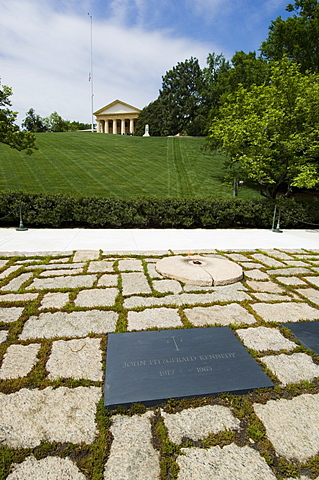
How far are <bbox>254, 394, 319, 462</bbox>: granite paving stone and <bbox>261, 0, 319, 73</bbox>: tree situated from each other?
19750 millimetres

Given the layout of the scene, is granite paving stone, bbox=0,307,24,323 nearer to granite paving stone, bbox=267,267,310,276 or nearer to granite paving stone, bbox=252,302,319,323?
granite paving stone, bbox=252,302,319,323

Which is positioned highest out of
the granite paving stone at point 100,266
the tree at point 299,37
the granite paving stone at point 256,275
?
the tree at point 299,37

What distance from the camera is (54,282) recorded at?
14.1 ft

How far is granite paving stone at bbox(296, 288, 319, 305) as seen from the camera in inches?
155

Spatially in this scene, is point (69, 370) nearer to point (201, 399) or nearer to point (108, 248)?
point (201, 399)

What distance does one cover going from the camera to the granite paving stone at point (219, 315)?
3225 mm

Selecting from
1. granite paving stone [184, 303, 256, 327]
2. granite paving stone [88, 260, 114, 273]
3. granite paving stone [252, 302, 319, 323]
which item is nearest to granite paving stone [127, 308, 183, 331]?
granite paving stone [184, 303, 256, 327]

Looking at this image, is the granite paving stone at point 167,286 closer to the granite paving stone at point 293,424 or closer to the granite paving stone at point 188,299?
the granite paving stone at point 188,299

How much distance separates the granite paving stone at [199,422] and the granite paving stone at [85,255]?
384 cm

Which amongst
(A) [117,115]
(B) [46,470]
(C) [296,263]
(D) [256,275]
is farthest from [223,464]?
(A) [117,115]

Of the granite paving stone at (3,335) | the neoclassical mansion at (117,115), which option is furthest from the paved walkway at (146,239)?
the neoclassical mansion at (117,115)

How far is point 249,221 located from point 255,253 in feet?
12.4

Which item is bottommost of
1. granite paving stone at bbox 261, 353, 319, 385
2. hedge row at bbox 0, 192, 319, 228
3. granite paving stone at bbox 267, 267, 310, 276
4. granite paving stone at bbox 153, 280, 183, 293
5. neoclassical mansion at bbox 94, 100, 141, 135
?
granite paving stone at bbox 261, 353, 319, 385

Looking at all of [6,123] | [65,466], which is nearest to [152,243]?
[65,466]
